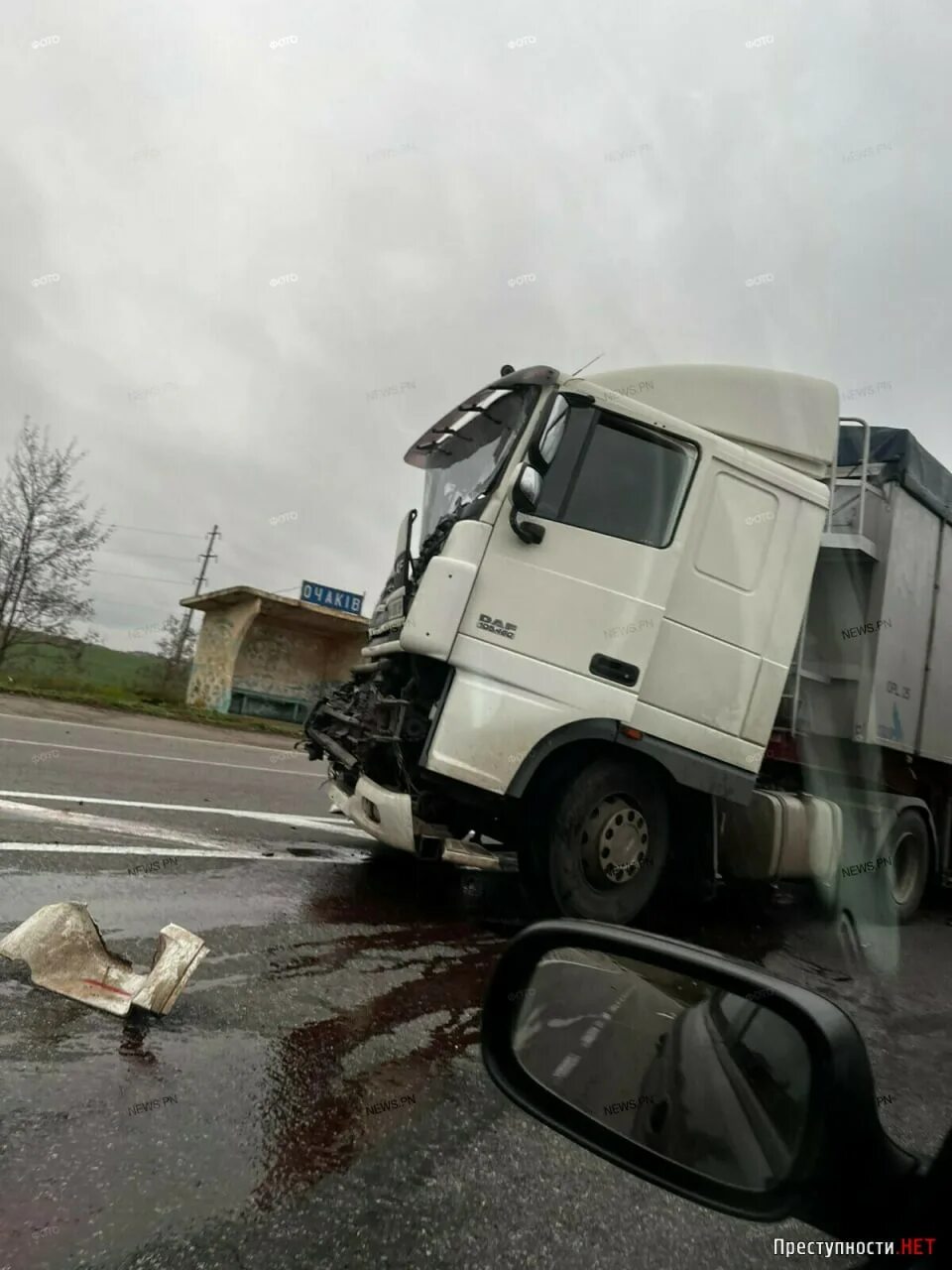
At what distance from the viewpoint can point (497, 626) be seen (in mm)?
4406

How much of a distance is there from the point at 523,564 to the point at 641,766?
1.35 m

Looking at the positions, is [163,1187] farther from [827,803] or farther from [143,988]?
[827,803]

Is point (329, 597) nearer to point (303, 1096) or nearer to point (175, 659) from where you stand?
point (175, 659)

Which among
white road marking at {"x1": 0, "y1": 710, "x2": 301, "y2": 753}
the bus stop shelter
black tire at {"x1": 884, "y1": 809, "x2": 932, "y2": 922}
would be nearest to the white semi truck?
black tire at {"x1": 884, "y1": 809, "x2": 932, "y2": 922}

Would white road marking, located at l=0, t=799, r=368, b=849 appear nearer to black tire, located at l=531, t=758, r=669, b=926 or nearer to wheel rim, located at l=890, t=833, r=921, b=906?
black tire, located at l=531, t=758, r=669, b=926

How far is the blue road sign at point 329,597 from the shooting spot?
1886 centimetres

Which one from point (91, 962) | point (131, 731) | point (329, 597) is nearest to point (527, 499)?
point (91, 962)

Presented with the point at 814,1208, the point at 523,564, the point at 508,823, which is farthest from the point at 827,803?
the point at 814,1208

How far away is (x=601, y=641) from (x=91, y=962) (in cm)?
278

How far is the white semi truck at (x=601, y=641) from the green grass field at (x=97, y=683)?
12.5 m

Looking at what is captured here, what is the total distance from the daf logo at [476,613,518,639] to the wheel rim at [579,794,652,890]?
1.07 m

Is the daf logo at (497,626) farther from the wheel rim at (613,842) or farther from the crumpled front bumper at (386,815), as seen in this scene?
the wheel rim at (613,842)

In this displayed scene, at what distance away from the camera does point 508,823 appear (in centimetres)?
475

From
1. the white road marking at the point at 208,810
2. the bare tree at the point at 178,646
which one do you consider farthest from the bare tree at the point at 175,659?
the white road marking at the point at 208,810
